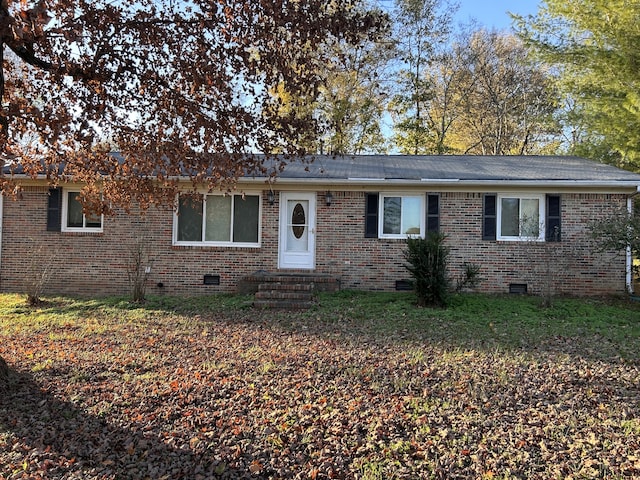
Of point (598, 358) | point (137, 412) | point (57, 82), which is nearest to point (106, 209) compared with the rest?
point (57, 82)

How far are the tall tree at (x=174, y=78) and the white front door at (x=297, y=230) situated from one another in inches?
203

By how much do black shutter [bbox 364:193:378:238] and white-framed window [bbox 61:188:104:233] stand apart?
21.6 feet

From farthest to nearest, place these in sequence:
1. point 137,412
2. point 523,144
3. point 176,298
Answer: point 523,144 < point 176,298 < point 137,412

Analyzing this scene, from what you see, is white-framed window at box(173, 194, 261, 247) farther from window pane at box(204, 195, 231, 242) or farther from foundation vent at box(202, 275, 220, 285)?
foundation vent at box(202, 275, 220, 285)

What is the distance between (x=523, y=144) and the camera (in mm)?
22719

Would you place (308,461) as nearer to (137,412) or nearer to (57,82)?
(137,412)

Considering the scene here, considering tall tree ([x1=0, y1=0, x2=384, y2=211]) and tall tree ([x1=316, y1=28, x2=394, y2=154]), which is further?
tall tree ([x1=316, y1=28, x2=394, y2=154])

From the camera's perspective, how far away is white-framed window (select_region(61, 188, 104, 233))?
11.0 meters

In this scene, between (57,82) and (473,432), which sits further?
(57,82)

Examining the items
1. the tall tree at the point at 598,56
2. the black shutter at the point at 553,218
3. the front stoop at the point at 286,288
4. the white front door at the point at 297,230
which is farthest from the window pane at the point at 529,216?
the white front door at the point at 297,230

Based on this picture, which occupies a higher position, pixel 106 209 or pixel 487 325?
pixel 106 209

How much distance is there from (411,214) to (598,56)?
7.45 meters

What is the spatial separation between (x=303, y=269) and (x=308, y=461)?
25.6 feet

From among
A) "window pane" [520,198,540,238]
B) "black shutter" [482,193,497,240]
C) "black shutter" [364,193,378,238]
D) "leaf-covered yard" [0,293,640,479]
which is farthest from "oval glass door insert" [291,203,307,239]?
"window pane" [520,198,540,238]
